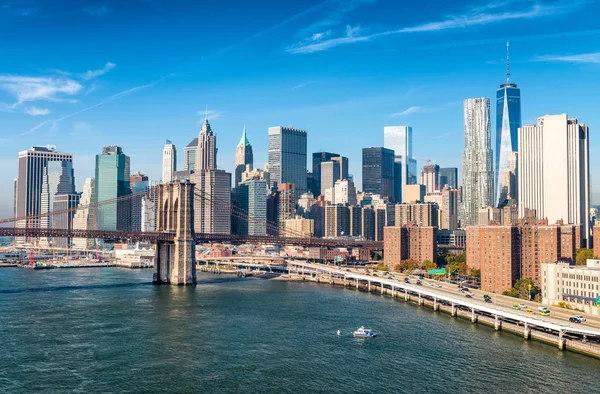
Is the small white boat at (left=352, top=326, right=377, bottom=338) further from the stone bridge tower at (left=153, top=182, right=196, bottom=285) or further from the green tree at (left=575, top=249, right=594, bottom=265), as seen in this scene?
the green tree at (left=575, top=249, right=594, bottom=265)

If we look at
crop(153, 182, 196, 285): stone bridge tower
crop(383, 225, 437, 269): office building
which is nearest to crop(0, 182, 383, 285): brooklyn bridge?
crop(153, 182, 196, 285): stone bridge tower

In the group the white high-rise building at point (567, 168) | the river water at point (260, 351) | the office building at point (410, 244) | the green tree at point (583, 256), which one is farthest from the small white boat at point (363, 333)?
the white high-rise building at point (567, 168)

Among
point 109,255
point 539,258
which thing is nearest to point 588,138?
point 539,258

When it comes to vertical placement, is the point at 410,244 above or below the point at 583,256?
above

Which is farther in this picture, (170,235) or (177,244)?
(170,235)

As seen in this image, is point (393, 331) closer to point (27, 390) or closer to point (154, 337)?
point (154, 337)

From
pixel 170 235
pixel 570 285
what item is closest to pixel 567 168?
pixel 570 285

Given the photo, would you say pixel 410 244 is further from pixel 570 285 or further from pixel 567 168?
pixel 567 168
